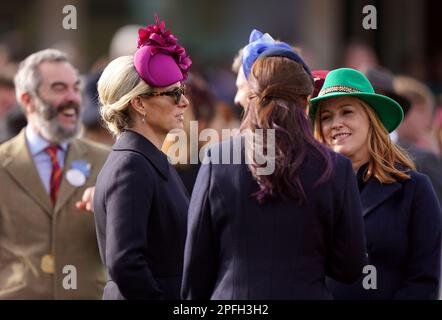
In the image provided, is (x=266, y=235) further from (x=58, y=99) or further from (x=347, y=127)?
(x=58, y=99)

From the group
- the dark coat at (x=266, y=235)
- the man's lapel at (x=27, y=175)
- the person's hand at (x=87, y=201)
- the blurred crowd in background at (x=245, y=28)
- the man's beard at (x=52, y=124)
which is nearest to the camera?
the dark coat at (x=266, y=235)

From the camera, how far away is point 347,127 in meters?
4.82

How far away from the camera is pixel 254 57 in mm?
4609

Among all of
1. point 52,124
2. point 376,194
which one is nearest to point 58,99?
point 52,124

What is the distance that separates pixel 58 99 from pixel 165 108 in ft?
4.84

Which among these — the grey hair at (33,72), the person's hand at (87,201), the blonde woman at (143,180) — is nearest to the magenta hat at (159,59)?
the blonde woman at (143,180)

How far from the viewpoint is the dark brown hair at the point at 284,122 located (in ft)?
13.1

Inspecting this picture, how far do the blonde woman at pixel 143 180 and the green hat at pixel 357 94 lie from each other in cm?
63

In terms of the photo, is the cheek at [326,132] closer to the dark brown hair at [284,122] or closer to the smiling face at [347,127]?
the smiling face at [347,127]

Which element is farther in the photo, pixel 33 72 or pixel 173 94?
pixel 33 72

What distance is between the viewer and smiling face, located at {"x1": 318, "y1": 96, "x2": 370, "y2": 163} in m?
4.81

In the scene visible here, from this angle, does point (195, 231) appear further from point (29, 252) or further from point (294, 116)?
point (29, 252)
